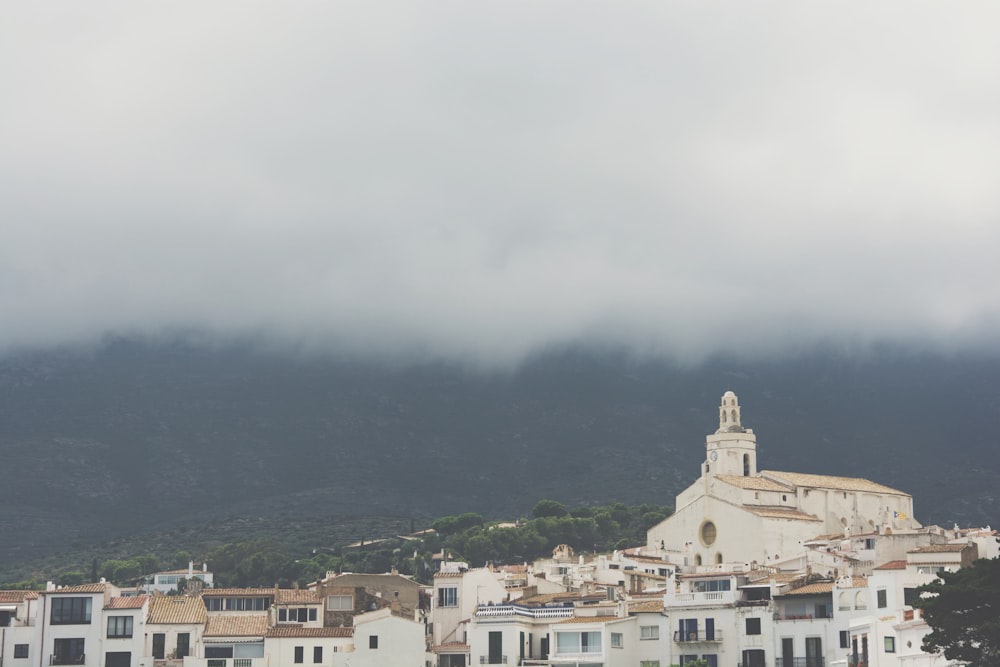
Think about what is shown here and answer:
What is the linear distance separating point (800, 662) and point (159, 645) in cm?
3238

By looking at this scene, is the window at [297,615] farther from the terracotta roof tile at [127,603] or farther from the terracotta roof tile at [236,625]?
the terracotta roof tile at [127,603]

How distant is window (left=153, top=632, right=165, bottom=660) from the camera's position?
8200 centimetres

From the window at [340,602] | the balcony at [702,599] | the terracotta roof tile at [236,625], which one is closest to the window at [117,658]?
the terracotta roof tile at [236,625]

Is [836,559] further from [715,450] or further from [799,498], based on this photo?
[715,450]

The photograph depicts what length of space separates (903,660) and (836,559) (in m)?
35.8

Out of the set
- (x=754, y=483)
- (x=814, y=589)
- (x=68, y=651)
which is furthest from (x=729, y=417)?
(x=68, y=651)

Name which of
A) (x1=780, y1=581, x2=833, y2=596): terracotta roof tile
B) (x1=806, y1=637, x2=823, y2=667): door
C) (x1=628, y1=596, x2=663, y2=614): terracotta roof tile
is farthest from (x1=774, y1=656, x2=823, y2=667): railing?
(x1=628, y1=596, x2=663, y2=614): terracotta roof tile

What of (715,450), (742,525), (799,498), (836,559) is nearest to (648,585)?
(836,559)

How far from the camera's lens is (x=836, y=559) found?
10162 cm

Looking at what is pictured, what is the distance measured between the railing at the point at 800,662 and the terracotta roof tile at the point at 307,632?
2168cm

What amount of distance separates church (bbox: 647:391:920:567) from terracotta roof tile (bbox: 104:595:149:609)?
60484mm

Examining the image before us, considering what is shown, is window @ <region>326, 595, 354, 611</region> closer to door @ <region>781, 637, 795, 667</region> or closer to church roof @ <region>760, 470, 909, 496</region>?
door @ <region>781, 637, 795, 667</region>

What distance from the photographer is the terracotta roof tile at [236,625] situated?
270 feet

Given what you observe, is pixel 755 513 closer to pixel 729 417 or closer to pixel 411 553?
pixel 729 417
